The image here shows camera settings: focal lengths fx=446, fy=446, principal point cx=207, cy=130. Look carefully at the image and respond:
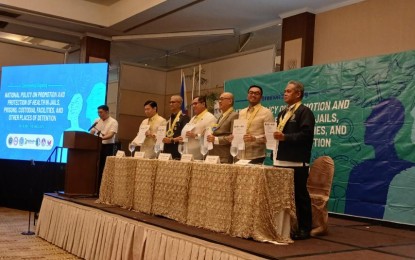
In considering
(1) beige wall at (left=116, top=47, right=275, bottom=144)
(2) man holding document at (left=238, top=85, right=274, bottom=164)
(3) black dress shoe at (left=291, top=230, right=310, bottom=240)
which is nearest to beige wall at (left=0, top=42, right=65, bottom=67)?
(1) beige wall at (left=116, top=47, right=275, bottom=144)

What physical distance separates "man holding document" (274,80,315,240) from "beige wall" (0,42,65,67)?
6366mm

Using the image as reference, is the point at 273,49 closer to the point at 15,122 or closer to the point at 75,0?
the point at 75,0

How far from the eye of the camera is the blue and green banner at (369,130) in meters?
3.91

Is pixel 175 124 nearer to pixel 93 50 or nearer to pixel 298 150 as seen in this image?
pixel 298 150

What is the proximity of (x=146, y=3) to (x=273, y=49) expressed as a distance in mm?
2037

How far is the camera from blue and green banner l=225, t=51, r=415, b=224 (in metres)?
3.91

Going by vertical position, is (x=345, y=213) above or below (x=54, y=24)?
below

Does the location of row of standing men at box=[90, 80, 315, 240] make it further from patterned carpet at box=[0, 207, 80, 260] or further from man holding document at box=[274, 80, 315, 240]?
patterned carpet at box=[0, 207, 80, 260]

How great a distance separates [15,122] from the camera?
6.82 m

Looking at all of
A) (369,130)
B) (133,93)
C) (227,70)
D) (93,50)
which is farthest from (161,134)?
(93,50)

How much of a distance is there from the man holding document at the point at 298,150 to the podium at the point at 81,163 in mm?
2428

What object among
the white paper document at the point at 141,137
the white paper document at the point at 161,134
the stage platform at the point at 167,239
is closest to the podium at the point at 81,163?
the stage platform at the point at 167,239

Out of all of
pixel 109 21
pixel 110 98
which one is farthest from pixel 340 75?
pixel 110 98

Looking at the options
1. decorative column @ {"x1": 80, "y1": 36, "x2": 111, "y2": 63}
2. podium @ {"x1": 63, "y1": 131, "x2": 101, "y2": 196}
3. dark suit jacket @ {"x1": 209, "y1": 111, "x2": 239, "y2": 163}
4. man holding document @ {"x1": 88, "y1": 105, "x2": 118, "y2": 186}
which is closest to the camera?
dark suit jacket @ {"x1": 209, "y1": 111, "x2": 239, "y2": 163}
